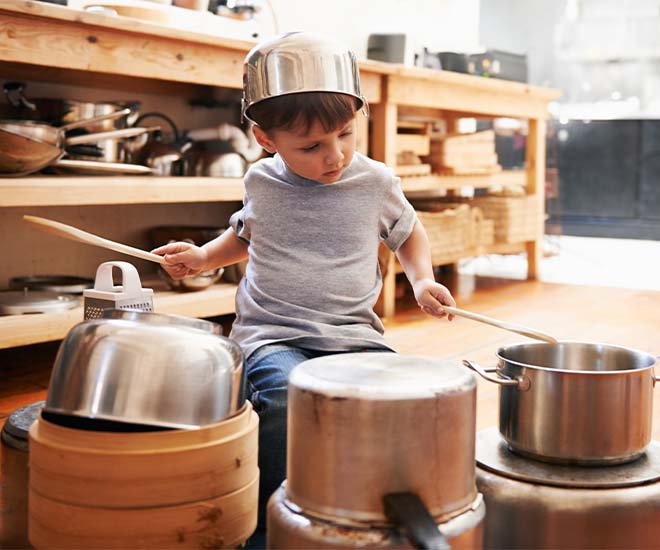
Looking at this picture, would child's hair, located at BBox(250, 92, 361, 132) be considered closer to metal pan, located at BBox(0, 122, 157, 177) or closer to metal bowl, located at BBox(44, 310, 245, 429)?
metal bowl, located at BBox(44, 310, 245, 429)

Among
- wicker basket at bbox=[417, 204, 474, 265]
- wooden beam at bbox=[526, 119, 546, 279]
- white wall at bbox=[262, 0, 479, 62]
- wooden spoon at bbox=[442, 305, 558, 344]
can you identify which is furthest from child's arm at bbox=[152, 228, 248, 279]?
wooden beam at bbox=[526, 119, 546, 279]

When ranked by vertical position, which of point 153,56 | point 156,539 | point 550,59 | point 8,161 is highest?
point 550,59

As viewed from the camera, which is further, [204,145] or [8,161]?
[204,145]

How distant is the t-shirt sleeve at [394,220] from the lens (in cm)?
137

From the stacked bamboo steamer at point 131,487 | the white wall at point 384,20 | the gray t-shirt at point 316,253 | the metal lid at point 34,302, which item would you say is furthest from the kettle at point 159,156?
the stacked bamboo steamer at point 131,487

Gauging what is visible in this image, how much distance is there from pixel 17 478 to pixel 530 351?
0.69m

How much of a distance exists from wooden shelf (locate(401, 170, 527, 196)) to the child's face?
173cm

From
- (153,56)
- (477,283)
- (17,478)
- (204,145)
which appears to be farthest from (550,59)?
(17,478)

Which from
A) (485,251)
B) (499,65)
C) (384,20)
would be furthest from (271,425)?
(384,20)

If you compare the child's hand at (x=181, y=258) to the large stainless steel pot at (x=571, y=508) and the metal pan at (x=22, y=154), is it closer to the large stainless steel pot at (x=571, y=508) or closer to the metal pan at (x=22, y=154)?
the large stainless steel pot at (x=571, y=508)

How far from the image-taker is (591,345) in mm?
1225

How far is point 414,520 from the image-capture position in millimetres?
748

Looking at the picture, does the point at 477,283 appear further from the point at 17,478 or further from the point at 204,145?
the point at 17,478

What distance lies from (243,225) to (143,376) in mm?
609
